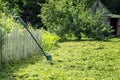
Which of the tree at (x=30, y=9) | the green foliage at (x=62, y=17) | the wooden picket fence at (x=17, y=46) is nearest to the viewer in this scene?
the wooden picket fence at (x=17, y=46)

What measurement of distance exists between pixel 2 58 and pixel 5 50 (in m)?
0.35

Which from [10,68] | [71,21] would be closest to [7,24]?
[10,68]

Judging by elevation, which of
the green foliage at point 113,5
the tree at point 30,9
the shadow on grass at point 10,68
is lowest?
the green foliage at point 113,5

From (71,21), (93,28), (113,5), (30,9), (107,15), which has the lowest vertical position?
(113,5)

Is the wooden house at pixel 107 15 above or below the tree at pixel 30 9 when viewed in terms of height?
below

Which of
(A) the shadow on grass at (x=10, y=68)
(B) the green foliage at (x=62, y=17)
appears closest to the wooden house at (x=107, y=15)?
(B) the green foliage at (x=62, y=17)

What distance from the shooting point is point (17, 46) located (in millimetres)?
12156

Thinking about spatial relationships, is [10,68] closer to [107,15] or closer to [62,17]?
[62,17]

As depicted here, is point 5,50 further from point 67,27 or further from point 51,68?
point 67,27

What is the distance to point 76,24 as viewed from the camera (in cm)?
2795

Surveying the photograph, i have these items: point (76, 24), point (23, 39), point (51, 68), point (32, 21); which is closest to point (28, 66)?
point (51, 68)

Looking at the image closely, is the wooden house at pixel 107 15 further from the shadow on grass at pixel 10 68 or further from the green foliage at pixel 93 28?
the shadow on grass at pixel 10 68

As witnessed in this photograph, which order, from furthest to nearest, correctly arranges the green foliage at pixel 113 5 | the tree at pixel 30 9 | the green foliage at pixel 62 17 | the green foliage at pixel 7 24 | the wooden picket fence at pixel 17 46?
1. the green foliage at pixel 113 5
2. the tree at pixel 30 9
3. the green foliage at pixel 62 17
4. the green foliage at pixel 7 24
5. the wooden picket fence at pixel 17 46

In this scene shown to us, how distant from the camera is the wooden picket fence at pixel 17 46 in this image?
1103 centimetres
